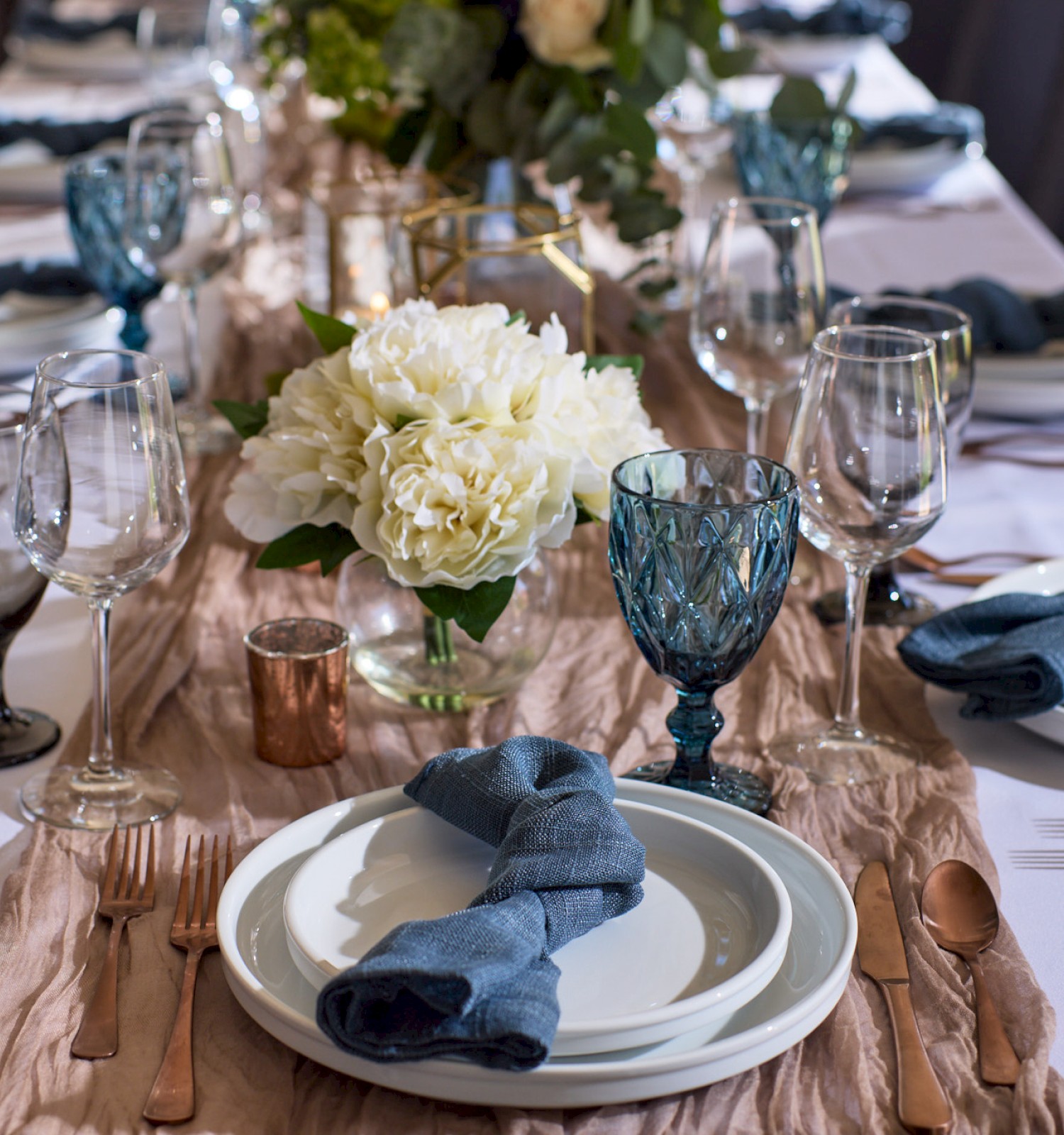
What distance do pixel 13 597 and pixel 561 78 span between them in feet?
3.03

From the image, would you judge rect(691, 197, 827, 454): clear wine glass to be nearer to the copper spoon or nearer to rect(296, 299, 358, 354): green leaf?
rect(296, 299, 358, 354): green leaf

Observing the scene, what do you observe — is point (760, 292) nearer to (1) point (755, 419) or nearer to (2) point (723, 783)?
(1) point (755, 419)

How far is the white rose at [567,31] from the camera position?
1.41m

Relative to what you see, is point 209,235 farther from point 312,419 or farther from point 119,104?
point 119,104

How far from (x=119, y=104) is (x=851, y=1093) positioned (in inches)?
98.2

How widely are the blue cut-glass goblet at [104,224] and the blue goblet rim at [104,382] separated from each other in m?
0.55

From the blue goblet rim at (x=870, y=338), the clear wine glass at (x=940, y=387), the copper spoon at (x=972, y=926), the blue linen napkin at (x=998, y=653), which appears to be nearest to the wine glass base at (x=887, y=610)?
the clear wine glass at (x=940, y=387)

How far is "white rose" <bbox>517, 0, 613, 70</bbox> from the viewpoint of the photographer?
1407 millimetres

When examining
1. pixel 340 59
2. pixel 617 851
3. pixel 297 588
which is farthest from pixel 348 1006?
pixel 340 59

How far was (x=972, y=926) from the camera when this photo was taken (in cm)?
69

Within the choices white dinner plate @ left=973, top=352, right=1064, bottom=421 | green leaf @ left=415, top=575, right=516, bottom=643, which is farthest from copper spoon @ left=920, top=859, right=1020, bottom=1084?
white dinner plate @ left=973, top=352, right=1064, bottom=421

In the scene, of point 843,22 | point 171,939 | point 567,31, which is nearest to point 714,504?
point 171,939

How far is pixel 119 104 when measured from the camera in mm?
2625

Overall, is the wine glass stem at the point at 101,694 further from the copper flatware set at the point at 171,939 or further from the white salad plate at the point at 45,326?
the white salad plate at the point at 45,326
